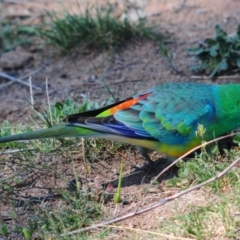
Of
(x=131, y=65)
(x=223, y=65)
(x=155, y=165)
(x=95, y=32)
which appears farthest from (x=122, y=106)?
(x=95, y=32)

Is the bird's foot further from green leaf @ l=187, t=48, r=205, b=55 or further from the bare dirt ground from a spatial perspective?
green leaf @ l=187, t=48, r=205, b=55

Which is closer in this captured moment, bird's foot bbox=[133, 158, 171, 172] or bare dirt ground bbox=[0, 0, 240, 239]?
bird's foot bbox=[133, 158, 171, 172]

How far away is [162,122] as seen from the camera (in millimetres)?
4168

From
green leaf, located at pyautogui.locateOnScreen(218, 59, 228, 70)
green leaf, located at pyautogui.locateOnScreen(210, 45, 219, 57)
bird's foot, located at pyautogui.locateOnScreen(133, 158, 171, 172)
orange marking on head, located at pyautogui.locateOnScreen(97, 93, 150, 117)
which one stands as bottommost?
bird's foot, located at pyautogui.locateOnScreen(133, 158, 171, 172)

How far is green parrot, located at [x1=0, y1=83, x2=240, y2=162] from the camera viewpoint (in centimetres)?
415

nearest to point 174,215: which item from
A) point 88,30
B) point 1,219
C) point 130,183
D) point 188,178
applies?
point 188,178

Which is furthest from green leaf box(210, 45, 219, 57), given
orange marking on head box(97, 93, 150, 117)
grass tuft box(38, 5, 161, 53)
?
orange marking on head box(97, 93, 150, 117)

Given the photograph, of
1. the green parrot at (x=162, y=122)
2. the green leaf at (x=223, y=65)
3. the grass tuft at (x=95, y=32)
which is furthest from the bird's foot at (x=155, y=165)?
the grass tuft at (x=95, y=32)

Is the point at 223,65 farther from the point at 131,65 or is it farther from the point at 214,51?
the point at 131,65

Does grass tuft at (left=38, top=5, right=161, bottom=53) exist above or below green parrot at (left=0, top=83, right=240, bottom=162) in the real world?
above

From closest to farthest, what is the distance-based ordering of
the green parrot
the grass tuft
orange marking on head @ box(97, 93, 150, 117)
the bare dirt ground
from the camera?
1. the green parrot
2. orange marking on head @ box(97, 93, 150, 117)
3. the bare dirt ground
4. the grass tuft

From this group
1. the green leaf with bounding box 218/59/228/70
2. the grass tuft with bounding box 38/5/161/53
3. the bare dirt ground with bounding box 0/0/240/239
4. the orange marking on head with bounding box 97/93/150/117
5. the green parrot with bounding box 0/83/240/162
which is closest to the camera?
the green parrot with bounding box 0/83/240/162

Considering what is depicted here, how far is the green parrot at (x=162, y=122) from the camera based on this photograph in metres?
4.15

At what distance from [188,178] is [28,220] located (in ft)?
3.15
